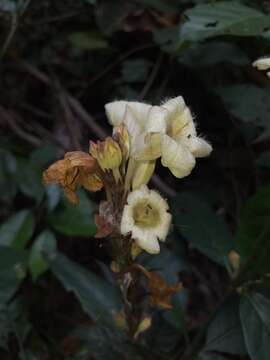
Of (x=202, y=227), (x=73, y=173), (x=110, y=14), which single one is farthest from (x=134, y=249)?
(x=110, y=14)

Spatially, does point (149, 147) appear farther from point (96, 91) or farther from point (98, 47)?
point (96, 91)

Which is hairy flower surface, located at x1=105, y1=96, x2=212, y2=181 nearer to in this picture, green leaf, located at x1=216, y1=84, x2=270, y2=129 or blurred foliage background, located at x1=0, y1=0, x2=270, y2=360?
blurred foliage background, located at x1=0, y1=0, x2=270, y2=360

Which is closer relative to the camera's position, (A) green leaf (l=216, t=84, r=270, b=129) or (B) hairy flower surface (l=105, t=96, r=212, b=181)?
(B) hairy flower surface (l=105, t=96, r=212, b=181)

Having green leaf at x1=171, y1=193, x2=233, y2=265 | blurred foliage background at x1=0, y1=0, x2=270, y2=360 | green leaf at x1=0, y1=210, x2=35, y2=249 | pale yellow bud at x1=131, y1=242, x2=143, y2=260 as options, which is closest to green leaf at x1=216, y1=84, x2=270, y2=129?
blurred foliage background at x1=0, y1=0, x2=270, y2=360

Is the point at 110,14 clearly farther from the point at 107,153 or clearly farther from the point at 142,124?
the point at 107,153

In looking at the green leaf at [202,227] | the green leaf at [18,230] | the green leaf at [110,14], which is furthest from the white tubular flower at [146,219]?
the green leaf at [110,14]

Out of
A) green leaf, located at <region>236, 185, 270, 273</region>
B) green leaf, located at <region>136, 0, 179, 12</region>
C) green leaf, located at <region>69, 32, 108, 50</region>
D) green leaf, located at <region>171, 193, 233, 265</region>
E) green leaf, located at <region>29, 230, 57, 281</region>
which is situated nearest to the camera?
green leaf, located at <region>236, 185, 270, 273</region>
